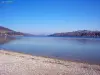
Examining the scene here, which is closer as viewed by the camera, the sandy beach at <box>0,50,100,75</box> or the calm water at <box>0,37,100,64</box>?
the sandy beach at <box>0,50,100,75</box>

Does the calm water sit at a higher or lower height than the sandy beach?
lower

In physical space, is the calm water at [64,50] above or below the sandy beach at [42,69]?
below

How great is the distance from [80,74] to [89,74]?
0.69 meters

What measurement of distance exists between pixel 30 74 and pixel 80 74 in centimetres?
367

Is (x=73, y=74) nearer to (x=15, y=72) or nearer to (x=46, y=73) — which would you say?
(x=46, y=73)

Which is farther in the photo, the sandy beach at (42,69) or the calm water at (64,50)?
the calm water at (64,50)

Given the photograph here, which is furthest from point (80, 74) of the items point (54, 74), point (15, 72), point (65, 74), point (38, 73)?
point (15, 72)

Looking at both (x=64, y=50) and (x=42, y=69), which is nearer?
(x=42, y=69)

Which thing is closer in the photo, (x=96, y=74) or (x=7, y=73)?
(x=7, y=73)

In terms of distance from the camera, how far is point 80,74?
9.60m

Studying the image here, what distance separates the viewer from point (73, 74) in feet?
31.3

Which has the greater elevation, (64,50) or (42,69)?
(42,69)

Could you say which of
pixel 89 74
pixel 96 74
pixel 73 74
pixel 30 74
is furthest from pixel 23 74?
pixel 96 74

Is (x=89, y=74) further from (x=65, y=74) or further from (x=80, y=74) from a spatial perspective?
(x=65, y=74)
